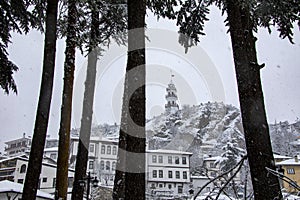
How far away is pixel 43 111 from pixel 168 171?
37504 mm

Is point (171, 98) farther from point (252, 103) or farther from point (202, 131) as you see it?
point (252, 103)

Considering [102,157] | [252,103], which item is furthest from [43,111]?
[102,157]

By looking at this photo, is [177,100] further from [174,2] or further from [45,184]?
[174,2]

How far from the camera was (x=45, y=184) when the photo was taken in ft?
87.1

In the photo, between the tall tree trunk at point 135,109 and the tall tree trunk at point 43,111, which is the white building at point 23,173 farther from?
the tall tree trunk at point 135,109

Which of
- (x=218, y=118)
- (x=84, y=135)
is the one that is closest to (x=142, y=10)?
(x=84, y=135)

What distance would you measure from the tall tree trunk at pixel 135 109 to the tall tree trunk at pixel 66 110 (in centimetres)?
222

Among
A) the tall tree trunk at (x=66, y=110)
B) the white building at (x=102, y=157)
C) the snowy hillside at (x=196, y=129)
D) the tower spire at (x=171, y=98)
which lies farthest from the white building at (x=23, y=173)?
the tower spire at (x=171, y=98)

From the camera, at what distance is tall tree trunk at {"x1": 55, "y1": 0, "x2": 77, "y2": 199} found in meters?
6.15

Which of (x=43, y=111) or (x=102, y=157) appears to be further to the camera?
(x=102, y=157)

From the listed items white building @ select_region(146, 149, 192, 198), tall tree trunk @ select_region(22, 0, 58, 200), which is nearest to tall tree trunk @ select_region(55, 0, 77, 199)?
tall tree trunk @ select_region(22, 0, 58, 200)

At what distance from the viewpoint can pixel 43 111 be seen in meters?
5.24

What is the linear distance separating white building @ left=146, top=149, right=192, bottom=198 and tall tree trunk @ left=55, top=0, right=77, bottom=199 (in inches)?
1324

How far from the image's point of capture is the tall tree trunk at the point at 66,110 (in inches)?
242
